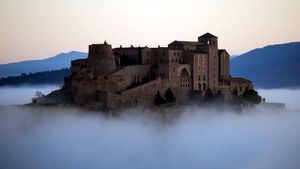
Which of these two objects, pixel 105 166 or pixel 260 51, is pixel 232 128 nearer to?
pixel 105 166

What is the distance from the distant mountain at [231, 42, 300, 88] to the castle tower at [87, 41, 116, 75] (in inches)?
1293

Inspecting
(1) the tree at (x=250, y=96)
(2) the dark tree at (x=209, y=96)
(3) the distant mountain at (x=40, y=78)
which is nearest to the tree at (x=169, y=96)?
(2) the dark tree at (x=209, y=96)

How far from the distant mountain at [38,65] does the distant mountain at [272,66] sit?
21.4 metres

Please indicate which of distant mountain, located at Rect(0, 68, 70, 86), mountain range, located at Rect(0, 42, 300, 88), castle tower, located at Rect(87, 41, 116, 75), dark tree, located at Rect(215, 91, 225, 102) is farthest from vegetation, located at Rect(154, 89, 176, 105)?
mountain range, located at Rect(0, 42, 300, 88)

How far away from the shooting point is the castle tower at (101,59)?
1093 inches

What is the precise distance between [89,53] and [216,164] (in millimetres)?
10887

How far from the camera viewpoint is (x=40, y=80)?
46.6 m

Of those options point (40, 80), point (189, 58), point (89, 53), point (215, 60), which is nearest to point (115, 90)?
point (89, 53)

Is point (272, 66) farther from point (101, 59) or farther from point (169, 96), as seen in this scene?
point (101, 59)

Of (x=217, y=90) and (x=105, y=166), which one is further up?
(x=217, y=90)

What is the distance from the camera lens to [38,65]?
42.2m

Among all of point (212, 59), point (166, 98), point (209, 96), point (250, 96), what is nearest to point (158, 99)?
point (166, 98)

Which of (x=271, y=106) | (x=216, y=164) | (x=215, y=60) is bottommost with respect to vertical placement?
(x=216, y=164)

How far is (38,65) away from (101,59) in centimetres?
1530
